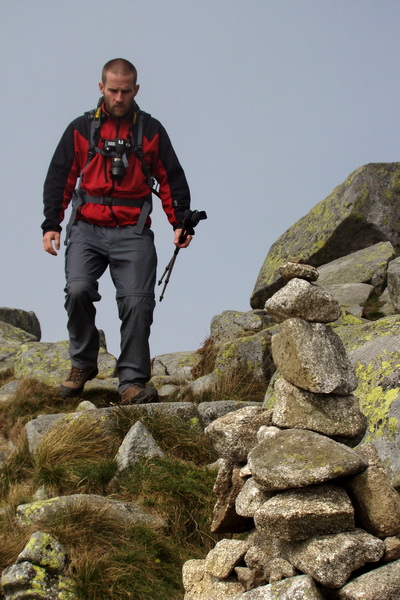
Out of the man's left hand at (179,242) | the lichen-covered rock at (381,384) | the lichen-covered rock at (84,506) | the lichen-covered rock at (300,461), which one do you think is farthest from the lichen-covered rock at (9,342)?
the lichen-covered rock at (300,461)

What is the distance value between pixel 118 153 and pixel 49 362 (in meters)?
6.56

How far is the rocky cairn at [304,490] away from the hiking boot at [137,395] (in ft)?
15.4

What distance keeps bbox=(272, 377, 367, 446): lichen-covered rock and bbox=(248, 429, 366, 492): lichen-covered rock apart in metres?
0.25

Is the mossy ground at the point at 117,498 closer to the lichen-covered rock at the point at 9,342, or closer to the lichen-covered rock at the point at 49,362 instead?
the lichen-covered rock at the point at 49,362

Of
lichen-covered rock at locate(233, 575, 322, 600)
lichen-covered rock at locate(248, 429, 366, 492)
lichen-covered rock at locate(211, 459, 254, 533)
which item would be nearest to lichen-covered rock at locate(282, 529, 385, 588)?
lichen-covered rock at locate(233, 575, 322, 600)

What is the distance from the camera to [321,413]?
591 centimetres

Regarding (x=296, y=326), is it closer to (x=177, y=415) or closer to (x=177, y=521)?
(x=177, y=521)

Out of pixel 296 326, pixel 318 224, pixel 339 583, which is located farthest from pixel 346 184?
pixel 339 583

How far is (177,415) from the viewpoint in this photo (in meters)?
10.2

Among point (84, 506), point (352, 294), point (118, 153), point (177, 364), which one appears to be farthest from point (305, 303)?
point (177, 364)

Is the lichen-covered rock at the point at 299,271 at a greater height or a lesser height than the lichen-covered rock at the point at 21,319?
greater

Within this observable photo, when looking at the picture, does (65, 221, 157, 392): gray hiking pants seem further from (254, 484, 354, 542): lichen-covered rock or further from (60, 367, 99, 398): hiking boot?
(254, 484, 354, 542): lichen-covered rock

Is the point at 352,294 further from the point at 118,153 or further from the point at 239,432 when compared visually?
the point at 239,432

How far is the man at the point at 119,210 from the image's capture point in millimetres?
11188
